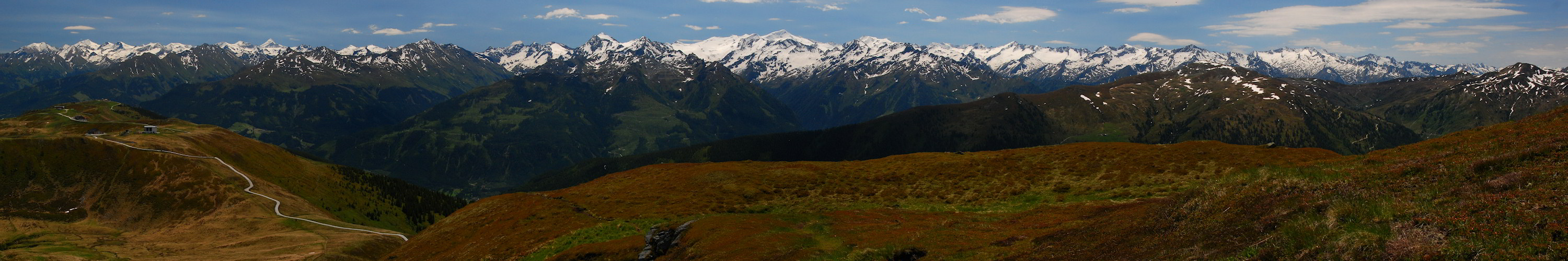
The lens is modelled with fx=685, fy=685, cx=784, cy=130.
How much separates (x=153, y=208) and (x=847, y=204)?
179570 mm

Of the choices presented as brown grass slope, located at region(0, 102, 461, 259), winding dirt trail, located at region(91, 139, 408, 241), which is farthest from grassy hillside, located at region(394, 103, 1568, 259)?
winding dirt trail, located at region(91, 139, 408, 241)

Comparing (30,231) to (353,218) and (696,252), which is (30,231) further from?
(696,252)

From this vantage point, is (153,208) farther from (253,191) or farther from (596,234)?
(596,234)

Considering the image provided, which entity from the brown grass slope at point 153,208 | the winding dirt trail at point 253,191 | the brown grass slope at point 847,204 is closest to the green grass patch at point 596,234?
the brown grass slope at point 847,204

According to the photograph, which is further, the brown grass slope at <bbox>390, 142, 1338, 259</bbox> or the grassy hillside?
the brown grass slope at <bbox>390, 142, 1338, 259</bbox>

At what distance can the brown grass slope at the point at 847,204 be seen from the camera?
1794 inches

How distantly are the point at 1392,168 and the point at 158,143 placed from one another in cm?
25435

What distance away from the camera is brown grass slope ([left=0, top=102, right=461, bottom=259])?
12288 cm

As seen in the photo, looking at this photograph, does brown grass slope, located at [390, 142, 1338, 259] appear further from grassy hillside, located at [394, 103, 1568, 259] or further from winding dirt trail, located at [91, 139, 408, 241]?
winding dirt trail, located at [91, 139, 408, 241]

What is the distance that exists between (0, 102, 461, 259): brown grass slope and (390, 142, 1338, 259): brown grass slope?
171ft

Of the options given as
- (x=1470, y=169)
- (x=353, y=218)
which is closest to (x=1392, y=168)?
(x=1470, y=169)

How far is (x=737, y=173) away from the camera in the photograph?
86.4 metres

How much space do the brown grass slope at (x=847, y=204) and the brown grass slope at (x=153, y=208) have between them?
51969 millimetres

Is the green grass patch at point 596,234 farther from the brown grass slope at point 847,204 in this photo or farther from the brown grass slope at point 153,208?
the brown grass slope at point 153,208
